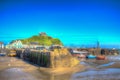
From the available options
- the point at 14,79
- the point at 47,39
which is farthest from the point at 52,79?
the point at 47,39

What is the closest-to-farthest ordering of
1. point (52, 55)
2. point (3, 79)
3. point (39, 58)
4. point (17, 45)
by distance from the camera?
1. point (3, 79)
2. point (52, 55)
3. point (39, 58)
4. point (17, 45)

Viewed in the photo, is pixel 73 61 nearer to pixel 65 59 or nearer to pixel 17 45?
pixel 65 59

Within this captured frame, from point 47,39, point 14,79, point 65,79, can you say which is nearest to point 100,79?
point 65,79

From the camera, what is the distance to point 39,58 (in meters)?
34.3

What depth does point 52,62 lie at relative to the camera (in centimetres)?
2814

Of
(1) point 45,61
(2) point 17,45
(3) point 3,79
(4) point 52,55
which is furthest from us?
(2) point 17,45

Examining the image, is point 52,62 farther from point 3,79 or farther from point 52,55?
point 3,79

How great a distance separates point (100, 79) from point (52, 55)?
9881 millimetres

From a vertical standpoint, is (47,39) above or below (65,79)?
above

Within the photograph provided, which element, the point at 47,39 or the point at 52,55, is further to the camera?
the point at 47,39

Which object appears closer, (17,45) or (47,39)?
(17,45)

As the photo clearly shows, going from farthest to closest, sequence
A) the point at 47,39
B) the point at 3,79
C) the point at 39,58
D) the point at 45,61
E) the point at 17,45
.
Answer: the point at 47,39 < the point at 17,45 < the point at 39,58 < the point at 45,61 < the point at 3,79

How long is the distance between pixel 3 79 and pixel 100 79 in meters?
8.25

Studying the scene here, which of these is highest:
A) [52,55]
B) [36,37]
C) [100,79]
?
[36,37]
